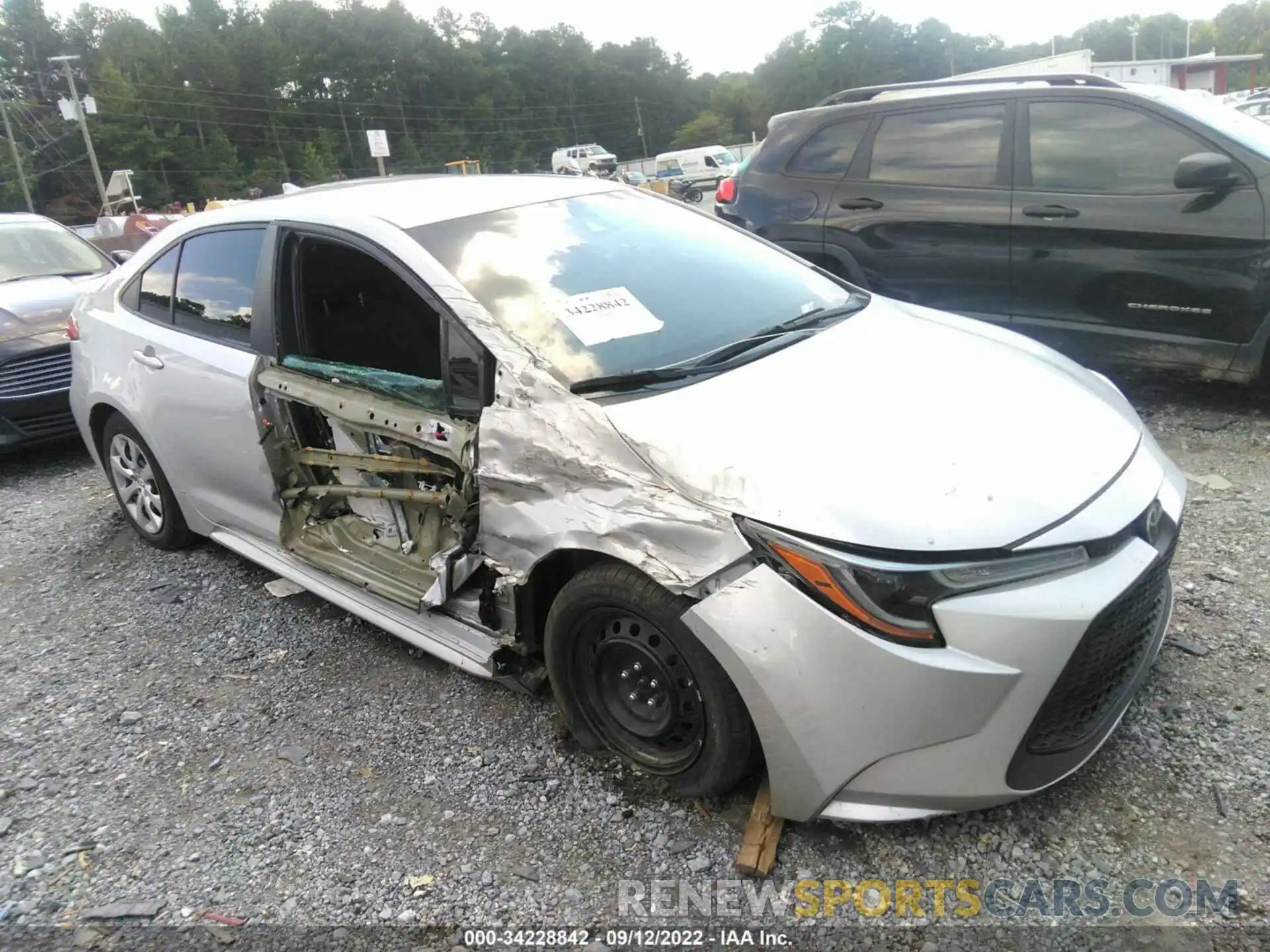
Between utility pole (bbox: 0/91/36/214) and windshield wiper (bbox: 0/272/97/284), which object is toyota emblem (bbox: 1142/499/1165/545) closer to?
windshield wiper (bbox: 0/272/97/284)

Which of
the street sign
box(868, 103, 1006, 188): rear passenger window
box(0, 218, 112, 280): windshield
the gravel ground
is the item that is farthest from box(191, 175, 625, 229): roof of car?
the street sign

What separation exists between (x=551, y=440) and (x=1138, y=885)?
177cm

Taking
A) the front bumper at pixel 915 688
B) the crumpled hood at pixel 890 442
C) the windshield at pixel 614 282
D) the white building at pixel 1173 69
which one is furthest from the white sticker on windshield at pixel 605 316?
the white building at pixel 1173 69

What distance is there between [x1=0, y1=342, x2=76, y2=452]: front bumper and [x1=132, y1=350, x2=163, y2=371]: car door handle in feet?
7.78

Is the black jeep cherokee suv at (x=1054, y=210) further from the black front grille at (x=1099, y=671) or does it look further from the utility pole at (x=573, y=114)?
the utility pole at (x=573, y=114)

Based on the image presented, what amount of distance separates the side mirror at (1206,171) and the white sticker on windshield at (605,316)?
3.30 metres

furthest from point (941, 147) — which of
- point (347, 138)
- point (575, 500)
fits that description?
point (347, 138)

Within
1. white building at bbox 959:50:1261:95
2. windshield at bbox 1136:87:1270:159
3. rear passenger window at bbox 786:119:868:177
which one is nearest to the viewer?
windshield at bbox 1136:87:1270:159

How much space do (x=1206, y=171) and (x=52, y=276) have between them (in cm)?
778

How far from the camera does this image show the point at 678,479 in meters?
2.18

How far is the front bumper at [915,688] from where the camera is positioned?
6.31 feet

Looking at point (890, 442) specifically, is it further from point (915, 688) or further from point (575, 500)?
point (575, 500)

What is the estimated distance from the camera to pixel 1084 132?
490 centimetres

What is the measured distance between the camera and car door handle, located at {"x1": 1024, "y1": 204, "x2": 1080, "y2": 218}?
484 cm
